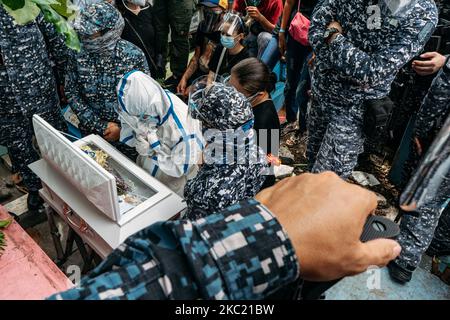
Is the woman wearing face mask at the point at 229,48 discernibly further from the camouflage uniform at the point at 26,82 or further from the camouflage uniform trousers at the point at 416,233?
the camouflage uniform trousers at the point at 416,233

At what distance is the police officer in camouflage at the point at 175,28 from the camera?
4555mm

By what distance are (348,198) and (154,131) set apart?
6.05 feet

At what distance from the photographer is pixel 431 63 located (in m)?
2.66

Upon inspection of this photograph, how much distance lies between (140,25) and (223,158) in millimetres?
2784

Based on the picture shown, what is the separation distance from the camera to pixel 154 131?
8.25ft

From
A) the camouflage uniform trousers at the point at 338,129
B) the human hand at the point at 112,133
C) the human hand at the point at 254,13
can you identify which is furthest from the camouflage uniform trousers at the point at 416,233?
the human hand at the point at 254,13

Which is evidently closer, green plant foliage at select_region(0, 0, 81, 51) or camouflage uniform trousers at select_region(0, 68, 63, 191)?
green plant foliage at select_region(0, 0, 81, 51)

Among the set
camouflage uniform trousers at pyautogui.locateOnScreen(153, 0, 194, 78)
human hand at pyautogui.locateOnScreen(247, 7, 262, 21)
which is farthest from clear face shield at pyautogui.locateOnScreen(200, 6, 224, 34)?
camouflage uniform trousers at pyautogui.locateOnScreen(153, 0, 194, 78)

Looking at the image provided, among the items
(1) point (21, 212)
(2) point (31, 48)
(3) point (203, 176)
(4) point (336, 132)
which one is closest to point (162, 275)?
(3) point (203, 176)

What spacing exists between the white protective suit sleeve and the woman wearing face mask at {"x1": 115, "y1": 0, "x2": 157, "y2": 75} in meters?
1.82

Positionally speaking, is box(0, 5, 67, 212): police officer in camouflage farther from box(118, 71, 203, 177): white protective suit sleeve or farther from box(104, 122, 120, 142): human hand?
box(118, 71, 203, 177): white protective suit sleeve

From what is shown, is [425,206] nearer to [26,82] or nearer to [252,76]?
[252,76]

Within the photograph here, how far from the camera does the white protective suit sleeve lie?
8.04ft

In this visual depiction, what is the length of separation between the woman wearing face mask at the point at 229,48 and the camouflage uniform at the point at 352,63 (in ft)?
3.81
